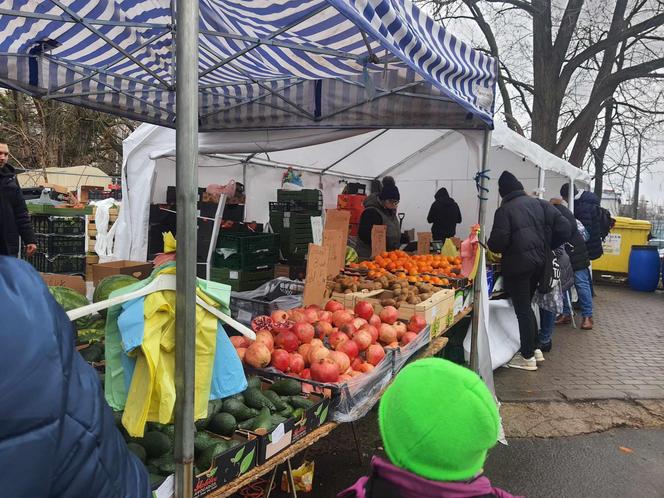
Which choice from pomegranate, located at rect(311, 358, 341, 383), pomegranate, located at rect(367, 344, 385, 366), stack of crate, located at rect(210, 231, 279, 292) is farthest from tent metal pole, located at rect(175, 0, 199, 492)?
stack of crate, located at rect(210, 231, 279, 292)

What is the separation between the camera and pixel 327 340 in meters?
3.47

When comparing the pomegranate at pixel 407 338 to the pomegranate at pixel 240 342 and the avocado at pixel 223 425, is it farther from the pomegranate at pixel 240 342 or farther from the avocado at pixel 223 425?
the avocado at pixel 223 425

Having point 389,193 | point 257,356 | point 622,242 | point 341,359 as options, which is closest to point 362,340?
point 341,359

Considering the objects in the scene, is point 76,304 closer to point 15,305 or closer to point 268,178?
point 15,305

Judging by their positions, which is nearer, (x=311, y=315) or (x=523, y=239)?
(x=311, y=315)

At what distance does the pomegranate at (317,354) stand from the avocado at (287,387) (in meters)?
0.31

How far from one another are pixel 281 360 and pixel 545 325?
4591 mm

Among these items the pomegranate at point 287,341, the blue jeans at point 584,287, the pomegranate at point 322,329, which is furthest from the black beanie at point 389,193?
the pomegranate at point 287,341

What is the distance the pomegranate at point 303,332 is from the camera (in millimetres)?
3301

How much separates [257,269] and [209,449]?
429 centimetres

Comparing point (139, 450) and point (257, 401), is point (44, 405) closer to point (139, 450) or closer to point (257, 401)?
point (139, 450)

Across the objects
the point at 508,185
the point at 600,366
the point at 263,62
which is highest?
the point at 263,62

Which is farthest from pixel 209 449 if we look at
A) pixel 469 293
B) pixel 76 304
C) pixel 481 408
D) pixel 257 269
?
pixel 257 269

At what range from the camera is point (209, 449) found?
6.50 ft
